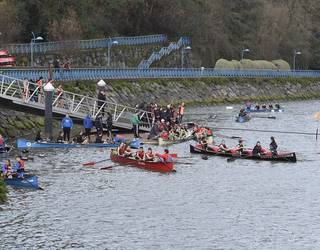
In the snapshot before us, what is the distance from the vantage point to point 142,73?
327ft

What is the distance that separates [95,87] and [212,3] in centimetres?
5714

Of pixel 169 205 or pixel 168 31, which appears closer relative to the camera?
pixel 169 205

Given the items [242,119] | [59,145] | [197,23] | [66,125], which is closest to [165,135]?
[66,125]

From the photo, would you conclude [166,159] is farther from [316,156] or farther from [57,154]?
[316,156]

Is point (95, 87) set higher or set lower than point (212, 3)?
lower

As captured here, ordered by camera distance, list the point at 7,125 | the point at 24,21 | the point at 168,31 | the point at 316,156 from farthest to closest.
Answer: the point at 168,31 < the point at 24,21 < the point at 7,125 < the point at 316,156

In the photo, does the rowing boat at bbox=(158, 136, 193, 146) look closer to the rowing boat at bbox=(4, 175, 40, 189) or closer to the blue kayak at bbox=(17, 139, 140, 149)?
the blue kayak at bbox=(17, 139, 140, 149)

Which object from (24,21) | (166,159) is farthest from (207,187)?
(24,21)

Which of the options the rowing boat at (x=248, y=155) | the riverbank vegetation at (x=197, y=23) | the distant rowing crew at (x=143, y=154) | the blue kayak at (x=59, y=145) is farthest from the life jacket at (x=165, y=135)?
the riverbank vegetation at (x=197, y=23)

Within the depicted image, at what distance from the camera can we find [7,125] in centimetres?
6412

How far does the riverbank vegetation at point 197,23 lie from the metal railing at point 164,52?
1578 mm

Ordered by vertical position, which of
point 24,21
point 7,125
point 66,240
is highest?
point 24,21

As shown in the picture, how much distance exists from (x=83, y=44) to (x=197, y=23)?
26.7 meters

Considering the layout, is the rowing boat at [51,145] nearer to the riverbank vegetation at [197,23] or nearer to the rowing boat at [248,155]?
the rowing boat at [248,155]
